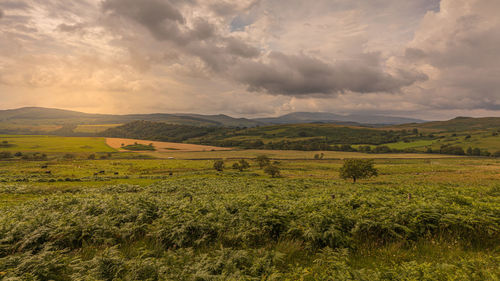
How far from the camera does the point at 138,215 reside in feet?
41.7

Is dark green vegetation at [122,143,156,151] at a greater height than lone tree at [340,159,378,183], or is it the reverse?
Answer: lone tree at [340,159,378,183]

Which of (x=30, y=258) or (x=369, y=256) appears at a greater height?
(x=30, y=258)

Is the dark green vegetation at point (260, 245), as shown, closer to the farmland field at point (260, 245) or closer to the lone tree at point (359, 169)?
the farmland field at point (260, 245)

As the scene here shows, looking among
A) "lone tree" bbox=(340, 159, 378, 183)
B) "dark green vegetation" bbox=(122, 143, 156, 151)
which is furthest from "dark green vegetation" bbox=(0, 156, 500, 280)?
"dark green vegetation" bbox=(122, 143, 156, 151)

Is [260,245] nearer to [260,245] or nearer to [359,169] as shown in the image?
[260,245]

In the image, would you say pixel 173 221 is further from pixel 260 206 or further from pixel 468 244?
pixel 468 244

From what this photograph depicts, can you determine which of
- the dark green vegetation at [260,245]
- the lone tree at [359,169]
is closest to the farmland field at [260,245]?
the dark green vegetation at [260,245]

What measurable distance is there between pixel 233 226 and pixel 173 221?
318cm

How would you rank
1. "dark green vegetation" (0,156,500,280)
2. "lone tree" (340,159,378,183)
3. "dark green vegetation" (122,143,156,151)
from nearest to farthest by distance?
"dark green vegetation" (0,156,500,280) < "lone tree" (340,159,378,183) < "dark green vegetation" (122,143,156,151)

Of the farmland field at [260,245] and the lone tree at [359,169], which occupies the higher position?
the farmland field at [260,245]

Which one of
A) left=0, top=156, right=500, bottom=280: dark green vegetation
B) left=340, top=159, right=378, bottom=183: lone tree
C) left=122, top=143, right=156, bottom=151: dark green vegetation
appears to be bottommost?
left=122, top=143, right=156, bottom=151: dark green vegetation

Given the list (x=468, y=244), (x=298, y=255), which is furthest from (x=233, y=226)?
(x=468, y=244)

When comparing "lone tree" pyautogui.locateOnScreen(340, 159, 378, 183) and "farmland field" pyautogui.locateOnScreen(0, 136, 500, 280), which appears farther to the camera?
"lone tree" pyautogui.locateOnScreen(340, 159, 378, 183)

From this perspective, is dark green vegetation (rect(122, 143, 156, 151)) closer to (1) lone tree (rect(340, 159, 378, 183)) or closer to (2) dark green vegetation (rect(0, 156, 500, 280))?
(1) lone tree (rect(340, 159, 378, 183))
